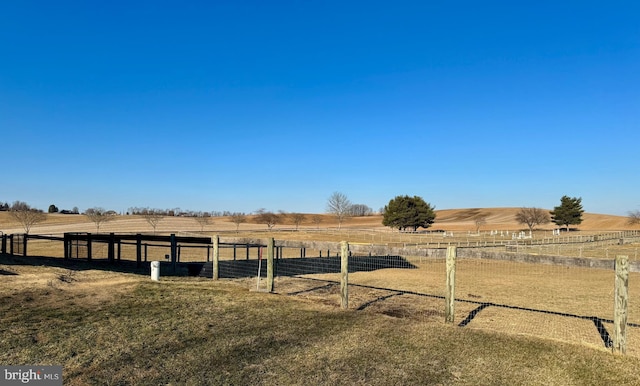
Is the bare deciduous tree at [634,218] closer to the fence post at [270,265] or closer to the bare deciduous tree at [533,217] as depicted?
the bare deciduous tree at [533,217]

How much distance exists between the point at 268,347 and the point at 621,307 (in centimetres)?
480

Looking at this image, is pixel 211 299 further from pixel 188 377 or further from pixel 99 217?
pixel 99 217

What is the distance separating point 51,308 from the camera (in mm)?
7629

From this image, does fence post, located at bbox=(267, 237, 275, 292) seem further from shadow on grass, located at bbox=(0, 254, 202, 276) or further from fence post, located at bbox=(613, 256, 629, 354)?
fence post, located at bbox=(613, 256, 629, 354)

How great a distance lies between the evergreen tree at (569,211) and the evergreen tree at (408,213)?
29578 mm

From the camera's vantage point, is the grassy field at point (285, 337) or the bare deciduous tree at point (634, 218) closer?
the grassy field at point (285, 337)

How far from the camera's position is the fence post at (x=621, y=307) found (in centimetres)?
571

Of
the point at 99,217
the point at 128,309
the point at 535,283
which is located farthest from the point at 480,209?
the point at 128,309

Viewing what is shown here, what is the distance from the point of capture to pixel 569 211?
90.1 metres

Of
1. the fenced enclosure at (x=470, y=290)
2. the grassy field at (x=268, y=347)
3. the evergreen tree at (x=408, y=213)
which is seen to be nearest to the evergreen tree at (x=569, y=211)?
the evergreen tree at (x=408, y=213)

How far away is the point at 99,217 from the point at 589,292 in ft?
238

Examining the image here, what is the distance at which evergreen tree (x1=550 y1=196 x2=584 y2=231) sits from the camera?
295ft

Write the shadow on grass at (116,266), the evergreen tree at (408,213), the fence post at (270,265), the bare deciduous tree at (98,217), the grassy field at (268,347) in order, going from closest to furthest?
1. the grassy field at (268,347)
2. the fence post at (270,265)
3. the shadow on grass at (116,266)
4. the bare deciduous tree at (98,217)
5. the evergreen tree at (408,213)

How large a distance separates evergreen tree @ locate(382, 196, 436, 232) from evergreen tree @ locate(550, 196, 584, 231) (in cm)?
2958
